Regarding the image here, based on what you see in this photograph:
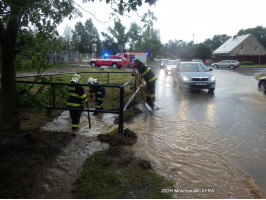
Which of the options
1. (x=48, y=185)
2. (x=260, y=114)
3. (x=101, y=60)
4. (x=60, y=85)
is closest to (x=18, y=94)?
(x=60, y=85)

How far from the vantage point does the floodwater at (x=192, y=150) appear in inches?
121

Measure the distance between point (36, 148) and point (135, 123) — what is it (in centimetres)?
314

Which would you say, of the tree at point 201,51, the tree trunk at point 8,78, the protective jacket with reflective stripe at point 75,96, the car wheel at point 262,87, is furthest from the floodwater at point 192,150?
the tree at point 201,51

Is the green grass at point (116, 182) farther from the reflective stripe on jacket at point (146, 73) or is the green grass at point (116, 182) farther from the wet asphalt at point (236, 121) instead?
the reflective stripe on jacket at point (146, 73)

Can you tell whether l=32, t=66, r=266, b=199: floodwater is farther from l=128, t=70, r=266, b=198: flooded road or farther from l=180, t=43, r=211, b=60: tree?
l=180, t=43, r=211, b=60: tree

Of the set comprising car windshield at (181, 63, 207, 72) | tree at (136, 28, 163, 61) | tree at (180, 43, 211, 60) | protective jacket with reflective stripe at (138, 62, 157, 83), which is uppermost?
tree at (136, 28, 163, 61)

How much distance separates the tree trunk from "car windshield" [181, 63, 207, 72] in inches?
385

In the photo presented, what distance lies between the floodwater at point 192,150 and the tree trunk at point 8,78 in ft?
3.53

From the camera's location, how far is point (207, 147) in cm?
456

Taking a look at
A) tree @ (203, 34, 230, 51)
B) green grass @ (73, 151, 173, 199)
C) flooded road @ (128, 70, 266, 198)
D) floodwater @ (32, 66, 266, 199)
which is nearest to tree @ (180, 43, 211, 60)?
flooded road @ (128, 70, 266, 198)

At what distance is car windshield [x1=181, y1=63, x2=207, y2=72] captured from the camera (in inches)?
478

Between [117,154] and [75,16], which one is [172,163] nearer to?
[117,154]

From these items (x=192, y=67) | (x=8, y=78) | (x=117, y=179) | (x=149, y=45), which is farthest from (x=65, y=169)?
(x=149, y=45)

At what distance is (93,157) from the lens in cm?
358
